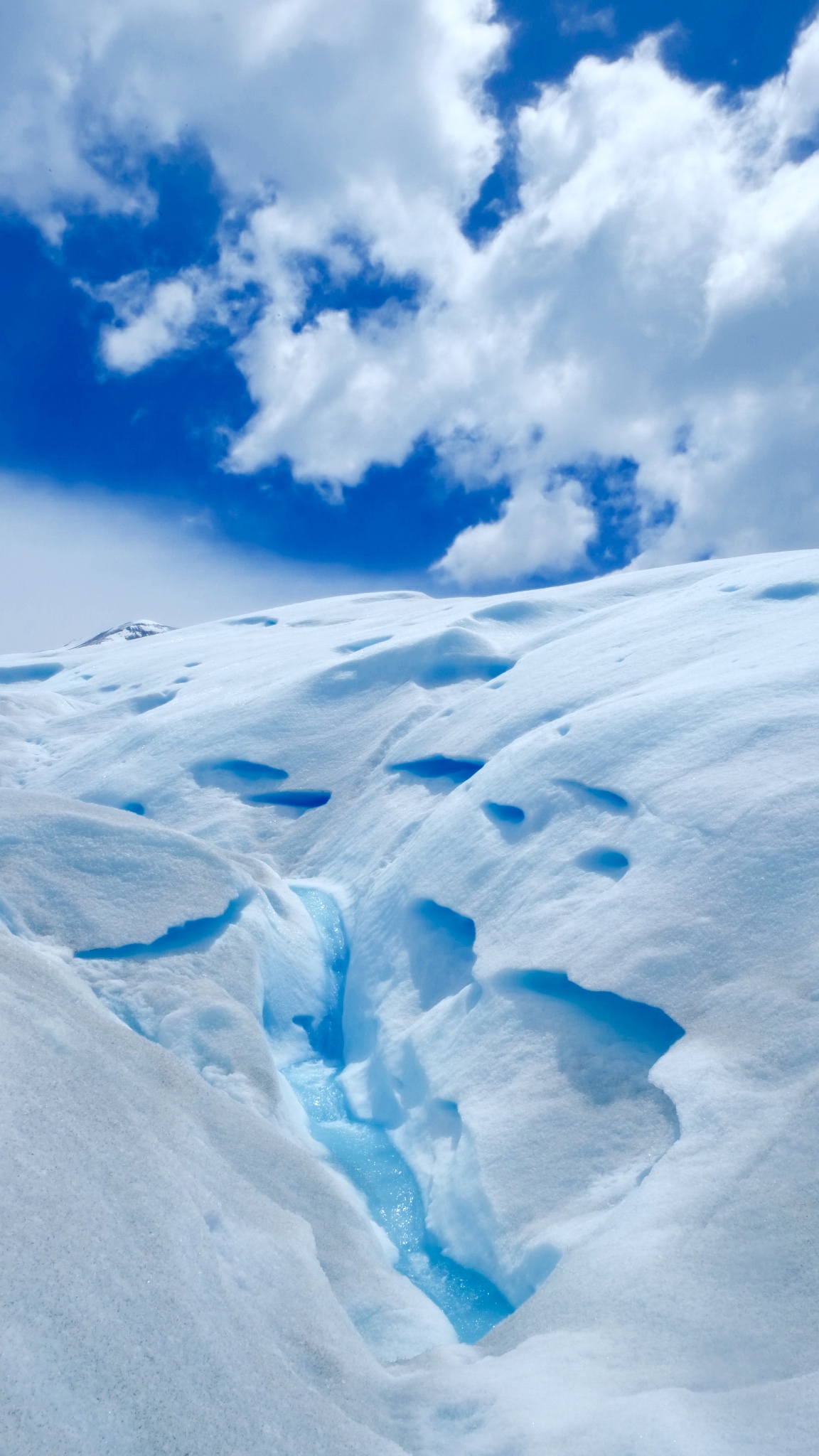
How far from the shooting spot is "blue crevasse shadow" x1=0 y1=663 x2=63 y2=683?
853 inches

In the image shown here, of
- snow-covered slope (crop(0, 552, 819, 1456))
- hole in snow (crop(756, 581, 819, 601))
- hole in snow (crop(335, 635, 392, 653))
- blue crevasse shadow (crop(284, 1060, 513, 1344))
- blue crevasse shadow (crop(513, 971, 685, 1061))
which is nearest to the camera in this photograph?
snow-covered slope (crop(0, 552, 819, 1456))

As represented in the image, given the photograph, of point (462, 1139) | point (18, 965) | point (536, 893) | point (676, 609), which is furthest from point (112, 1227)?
point (676, 609)

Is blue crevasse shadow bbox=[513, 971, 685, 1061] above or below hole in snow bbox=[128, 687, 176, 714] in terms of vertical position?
below

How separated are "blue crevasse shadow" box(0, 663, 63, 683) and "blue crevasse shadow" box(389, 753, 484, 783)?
47.9 ft

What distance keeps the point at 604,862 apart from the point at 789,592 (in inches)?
213

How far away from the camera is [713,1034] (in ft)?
15.1

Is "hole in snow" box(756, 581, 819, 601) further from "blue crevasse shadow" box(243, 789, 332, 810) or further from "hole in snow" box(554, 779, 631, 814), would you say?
"blue crevasse shadow" box(243, 789, 332, 810)

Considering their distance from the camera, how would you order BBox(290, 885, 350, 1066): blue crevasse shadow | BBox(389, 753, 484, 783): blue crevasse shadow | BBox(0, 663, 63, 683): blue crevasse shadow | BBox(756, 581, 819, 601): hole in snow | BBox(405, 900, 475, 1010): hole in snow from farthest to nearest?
BBox(0, 663, 63, 683): blue crevasse shadow, BBox(389, 753, 484, 783): blue crevasse shadow, BBox(756, 581, 819, 601): hole in snow, BBox(290, 885, 350, 1066): blue crevasse shadow, BBox(405, 900, 475, 1010): hole in snow

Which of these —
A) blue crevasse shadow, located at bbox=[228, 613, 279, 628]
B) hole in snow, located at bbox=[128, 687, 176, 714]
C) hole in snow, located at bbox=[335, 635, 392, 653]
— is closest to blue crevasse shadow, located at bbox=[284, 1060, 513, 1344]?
hole in snow, located at bbox=[335, 635, 392, 653]

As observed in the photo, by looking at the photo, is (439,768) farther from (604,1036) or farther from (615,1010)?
(604,1036)

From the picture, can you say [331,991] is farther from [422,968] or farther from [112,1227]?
[112,1227]

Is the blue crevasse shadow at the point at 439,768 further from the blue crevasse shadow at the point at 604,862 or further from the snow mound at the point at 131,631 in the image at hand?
the snow mound at the point at 131,631

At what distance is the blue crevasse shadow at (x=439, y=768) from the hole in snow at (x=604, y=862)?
3239mm

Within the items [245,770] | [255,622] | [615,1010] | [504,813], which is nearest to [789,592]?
[504,813]
